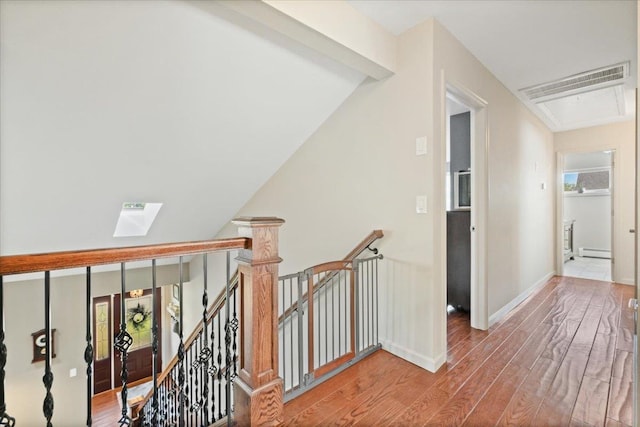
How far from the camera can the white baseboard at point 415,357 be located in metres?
2.24

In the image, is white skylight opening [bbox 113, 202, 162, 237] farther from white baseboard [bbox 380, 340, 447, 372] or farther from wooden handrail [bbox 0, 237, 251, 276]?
white baseboard [bbox 380, 340, 447, 372]

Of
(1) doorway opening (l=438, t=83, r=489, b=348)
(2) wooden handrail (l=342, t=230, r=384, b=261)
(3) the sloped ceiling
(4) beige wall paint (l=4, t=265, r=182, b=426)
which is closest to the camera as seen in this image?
(3) the sloped ceiling

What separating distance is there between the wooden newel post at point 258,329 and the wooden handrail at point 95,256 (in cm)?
13

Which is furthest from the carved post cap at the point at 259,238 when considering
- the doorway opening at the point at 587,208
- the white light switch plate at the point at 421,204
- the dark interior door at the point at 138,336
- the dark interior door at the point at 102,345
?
the doorway opening at the point at 587,208

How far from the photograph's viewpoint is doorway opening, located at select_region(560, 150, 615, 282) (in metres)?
6.67

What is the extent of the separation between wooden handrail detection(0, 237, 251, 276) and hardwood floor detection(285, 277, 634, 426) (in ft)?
3.72

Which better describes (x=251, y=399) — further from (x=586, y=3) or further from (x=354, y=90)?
(x=586, y=3)

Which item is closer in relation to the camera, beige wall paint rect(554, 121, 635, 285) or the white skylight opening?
the white skylight opening

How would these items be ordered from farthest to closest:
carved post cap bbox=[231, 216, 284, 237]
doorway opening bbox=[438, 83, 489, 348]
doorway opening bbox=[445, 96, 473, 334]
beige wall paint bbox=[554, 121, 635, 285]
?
1. beige wall paint bbox=[554, 121, 635, 285]
2. doorway opening bbox=[445, 96, 473, 334]
3. doorway opening bbox=[438, 83, 489, 348]
4. carved post cap bbox=[231, 216, 284, 237]

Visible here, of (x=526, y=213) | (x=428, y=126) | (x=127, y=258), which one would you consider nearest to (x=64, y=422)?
(x=127, y=258)

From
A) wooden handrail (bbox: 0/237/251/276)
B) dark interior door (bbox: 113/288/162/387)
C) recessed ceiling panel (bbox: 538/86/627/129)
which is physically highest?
recessed ceiling panel (bbox: 538/86/627/129)

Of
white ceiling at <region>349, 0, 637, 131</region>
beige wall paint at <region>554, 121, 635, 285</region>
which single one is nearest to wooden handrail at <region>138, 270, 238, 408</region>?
white ceiling at <region>349, 0, 637, 131</region>

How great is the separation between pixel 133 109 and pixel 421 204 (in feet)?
7.82

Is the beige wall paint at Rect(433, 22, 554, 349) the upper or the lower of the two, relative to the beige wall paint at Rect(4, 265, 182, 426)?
upper
